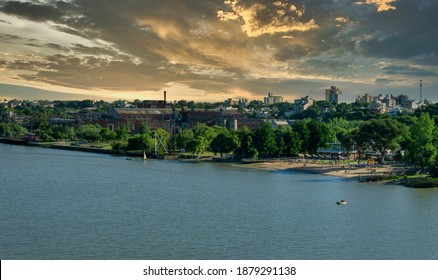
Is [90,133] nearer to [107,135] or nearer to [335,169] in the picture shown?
[107,135]

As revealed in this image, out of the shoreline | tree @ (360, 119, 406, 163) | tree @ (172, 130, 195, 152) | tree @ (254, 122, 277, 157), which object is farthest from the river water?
tree @ (172, 130, 195, 152)

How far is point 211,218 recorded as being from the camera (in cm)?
3134

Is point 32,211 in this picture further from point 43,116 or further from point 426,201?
point 43,116

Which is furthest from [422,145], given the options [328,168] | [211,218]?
[211,218]

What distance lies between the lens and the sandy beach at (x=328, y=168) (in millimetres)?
53516

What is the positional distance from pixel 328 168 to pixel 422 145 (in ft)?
40.9

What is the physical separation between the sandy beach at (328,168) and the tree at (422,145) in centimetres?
361

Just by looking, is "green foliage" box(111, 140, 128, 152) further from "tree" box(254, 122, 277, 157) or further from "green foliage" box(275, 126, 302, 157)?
"green foliage" box(275, 126, 302, 157)

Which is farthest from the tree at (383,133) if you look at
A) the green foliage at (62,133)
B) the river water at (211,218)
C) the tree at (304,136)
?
the green foliage at (62,133)

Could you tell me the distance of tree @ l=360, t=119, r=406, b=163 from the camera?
57.5 metres

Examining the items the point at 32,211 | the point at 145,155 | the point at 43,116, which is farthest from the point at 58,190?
the point at 43,116

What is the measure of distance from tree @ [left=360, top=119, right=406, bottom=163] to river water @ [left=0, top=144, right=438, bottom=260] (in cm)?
1140

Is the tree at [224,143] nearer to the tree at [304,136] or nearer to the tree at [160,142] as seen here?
the tree at [304,136]

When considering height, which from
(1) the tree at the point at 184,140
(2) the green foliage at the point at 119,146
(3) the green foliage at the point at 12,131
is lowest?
(2) the green foliage at the point at 119,146
